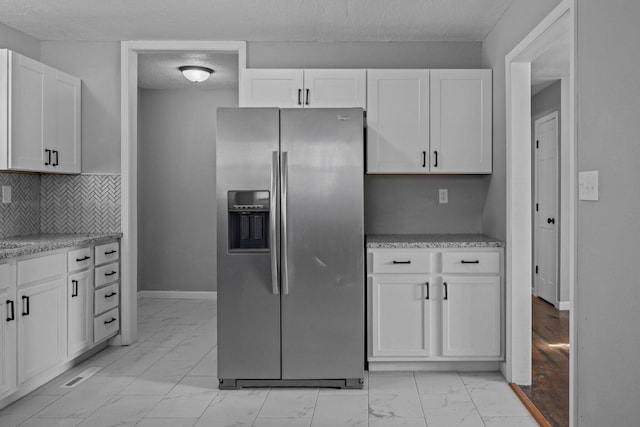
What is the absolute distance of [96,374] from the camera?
10.8ft

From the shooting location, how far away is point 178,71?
5.05 m

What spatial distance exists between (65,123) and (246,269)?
1947 mm

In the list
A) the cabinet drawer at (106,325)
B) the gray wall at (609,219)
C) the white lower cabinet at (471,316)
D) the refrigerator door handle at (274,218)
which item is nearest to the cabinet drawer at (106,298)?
the cabinet drawer at (106,325)

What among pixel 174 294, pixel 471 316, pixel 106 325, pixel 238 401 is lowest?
pixel 238 401

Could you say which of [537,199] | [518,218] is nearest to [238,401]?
[518,218]

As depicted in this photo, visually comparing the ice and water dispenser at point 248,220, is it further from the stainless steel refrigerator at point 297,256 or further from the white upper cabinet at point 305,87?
the white upper cabinet at point 305,87

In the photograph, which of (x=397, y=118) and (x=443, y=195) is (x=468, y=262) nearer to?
(x=443, y=195)

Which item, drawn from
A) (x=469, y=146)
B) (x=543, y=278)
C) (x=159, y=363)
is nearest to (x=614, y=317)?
(x=469, y=146)

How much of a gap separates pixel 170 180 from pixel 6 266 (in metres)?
3.24

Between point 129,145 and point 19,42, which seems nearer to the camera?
point 19,42

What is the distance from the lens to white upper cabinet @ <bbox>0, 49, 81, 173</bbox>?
3160 mm

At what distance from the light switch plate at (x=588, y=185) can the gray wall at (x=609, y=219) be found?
3 centimetres

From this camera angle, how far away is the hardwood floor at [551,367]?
2.71 meters

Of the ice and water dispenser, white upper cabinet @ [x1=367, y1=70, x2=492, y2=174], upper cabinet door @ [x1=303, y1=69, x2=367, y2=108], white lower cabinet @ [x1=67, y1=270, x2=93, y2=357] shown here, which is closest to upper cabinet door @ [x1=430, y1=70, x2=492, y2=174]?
white upper cabinet @ [x1=367, y1=70, x2=492, y2=174]
